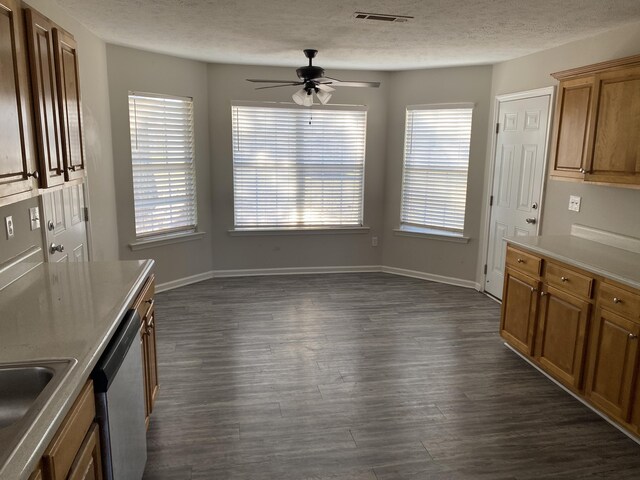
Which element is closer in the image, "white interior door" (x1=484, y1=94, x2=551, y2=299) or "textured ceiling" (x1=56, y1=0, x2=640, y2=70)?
"textured ceiling" (x1=56, y1=0, x2=640, y2=70)

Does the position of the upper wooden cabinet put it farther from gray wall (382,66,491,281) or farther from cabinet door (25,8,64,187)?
cabinet door (25,8,64,187)

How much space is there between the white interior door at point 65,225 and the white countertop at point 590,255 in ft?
11.2

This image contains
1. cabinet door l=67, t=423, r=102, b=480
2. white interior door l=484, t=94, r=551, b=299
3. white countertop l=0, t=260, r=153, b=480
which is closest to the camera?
white countertop l=0, t=260, r=153, b=480

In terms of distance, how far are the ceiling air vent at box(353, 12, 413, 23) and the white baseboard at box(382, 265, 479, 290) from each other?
3359mm

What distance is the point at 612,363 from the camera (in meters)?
2.77

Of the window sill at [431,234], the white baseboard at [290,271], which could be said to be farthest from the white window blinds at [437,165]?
the white baseboard at [290,271]

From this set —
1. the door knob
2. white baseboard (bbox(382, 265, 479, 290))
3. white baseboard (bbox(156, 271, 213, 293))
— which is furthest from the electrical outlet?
white baseboard (bbox(382, 265, 479, 290))

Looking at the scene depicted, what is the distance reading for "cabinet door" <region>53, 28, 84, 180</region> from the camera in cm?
247

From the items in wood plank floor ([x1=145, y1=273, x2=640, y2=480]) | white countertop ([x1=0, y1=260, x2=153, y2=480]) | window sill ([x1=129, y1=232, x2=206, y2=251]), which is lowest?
wood plank floor ([x1=145, y1=273, x2=640, y2=480])

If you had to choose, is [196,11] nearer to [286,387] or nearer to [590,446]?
[286,387]

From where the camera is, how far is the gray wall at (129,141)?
467cm

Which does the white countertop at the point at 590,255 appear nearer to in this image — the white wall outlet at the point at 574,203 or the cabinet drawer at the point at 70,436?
the white wall outlet at the point at 574,203

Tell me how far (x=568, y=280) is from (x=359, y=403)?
163 centimetres

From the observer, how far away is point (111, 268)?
2787 mm
